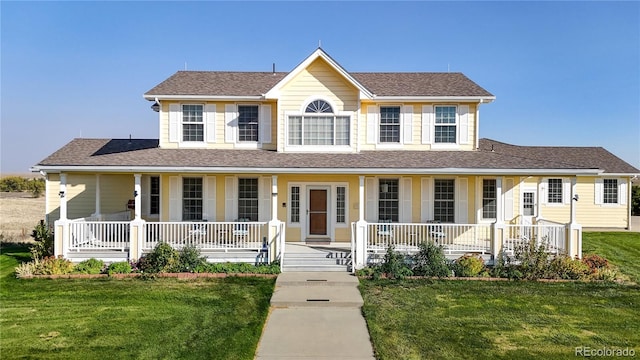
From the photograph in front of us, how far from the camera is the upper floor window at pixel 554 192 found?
20.4 metres

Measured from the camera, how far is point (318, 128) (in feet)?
46.6

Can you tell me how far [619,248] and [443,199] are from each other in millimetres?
8360

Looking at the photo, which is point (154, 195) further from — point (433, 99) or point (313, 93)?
point (433, 99)

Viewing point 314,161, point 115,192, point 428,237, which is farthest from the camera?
point 115,192

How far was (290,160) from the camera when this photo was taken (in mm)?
13000

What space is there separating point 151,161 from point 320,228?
642 cm

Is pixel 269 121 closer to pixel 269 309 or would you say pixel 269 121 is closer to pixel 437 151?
pixel 437 151

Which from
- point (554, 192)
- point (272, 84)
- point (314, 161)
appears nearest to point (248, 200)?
point (314, 161)

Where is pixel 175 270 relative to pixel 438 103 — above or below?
below

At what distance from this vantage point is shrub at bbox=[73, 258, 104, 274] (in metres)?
11.5

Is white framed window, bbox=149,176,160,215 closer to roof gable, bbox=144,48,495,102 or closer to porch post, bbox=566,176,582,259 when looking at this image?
roof gable, bbox=144,48,495,102

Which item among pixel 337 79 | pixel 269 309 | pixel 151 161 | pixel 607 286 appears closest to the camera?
pixel 269 309

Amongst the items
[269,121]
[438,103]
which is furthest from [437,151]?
[269,121]

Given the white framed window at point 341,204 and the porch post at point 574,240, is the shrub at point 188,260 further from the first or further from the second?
the porch post at point 574,240
